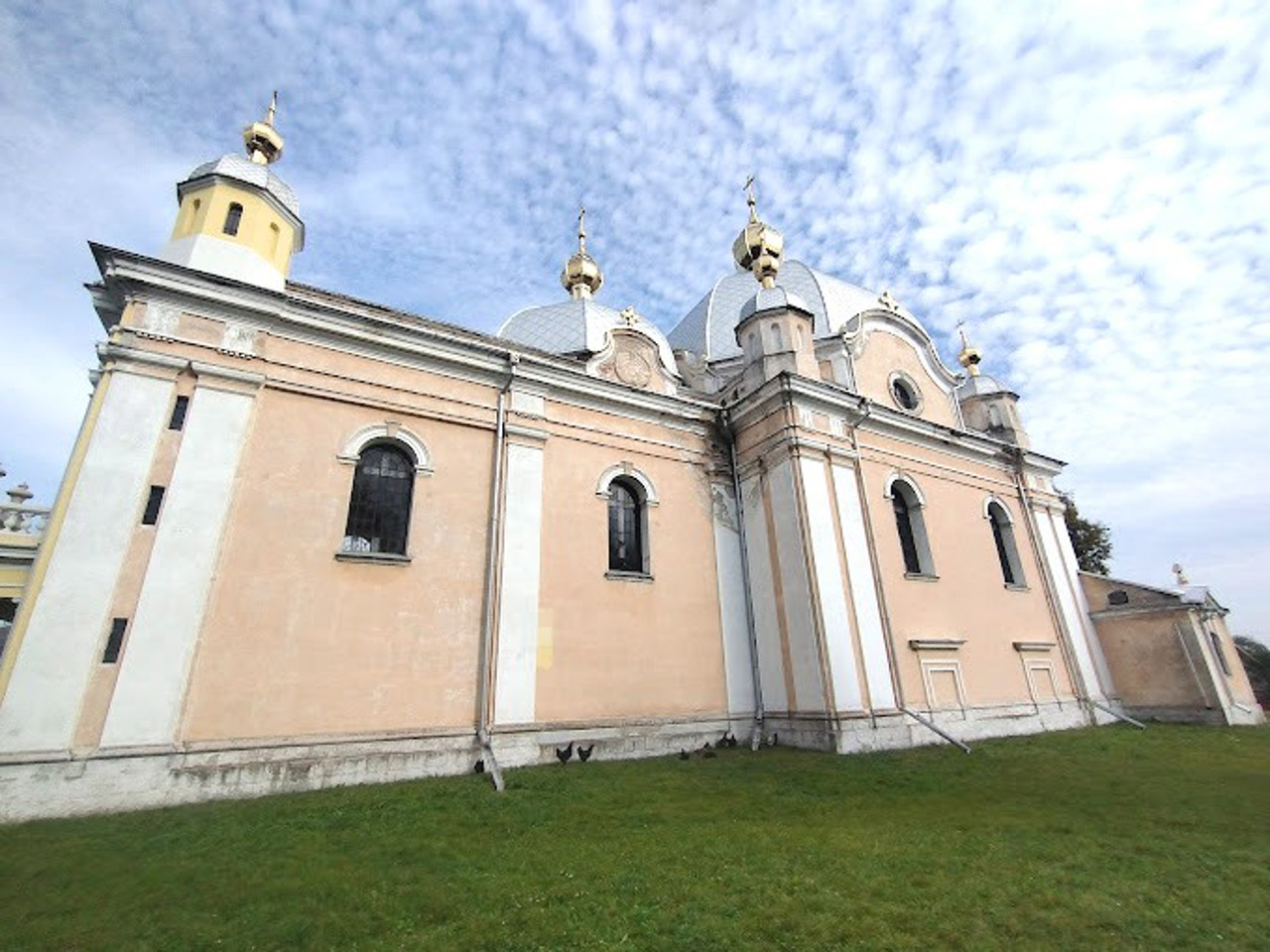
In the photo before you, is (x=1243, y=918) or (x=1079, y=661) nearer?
(x=1243, y=918)

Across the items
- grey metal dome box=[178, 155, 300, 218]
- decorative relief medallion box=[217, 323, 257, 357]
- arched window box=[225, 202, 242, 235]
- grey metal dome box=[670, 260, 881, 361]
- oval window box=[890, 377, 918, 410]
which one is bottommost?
decorative relief medallion box=[217, 323, 257, 357]

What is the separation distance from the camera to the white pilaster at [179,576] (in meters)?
7.94

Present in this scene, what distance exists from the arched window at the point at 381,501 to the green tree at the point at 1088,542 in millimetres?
27746

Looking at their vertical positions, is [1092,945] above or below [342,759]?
below

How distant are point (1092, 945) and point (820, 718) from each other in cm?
727

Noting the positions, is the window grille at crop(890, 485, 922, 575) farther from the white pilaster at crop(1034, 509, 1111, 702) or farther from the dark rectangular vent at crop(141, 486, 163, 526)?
the dark rectangular vent at crop(141, 486, 163, 526)

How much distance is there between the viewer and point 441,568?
1062 centimetres

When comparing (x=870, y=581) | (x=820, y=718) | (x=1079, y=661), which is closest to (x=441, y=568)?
(x=820, y=718)

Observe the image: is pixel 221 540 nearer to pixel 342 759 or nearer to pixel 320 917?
pixel 342 759

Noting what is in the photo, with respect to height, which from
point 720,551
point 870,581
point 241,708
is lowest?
point 241,708

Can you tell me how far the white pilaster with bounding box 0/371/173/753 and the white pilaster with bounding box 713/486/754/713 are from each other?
10.0 meters

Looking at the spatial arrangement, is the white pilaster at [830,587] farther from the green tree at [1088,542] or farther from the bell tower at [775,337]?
the green tree at [1088,542]

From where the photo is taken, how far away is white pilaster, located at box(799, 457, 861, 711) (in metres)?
11.5

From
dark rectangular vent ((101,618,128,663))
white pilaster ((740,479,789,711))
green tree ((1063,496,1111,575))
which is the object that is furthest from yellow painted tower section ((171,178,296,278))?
green tree ((1063,496,1111,575))
